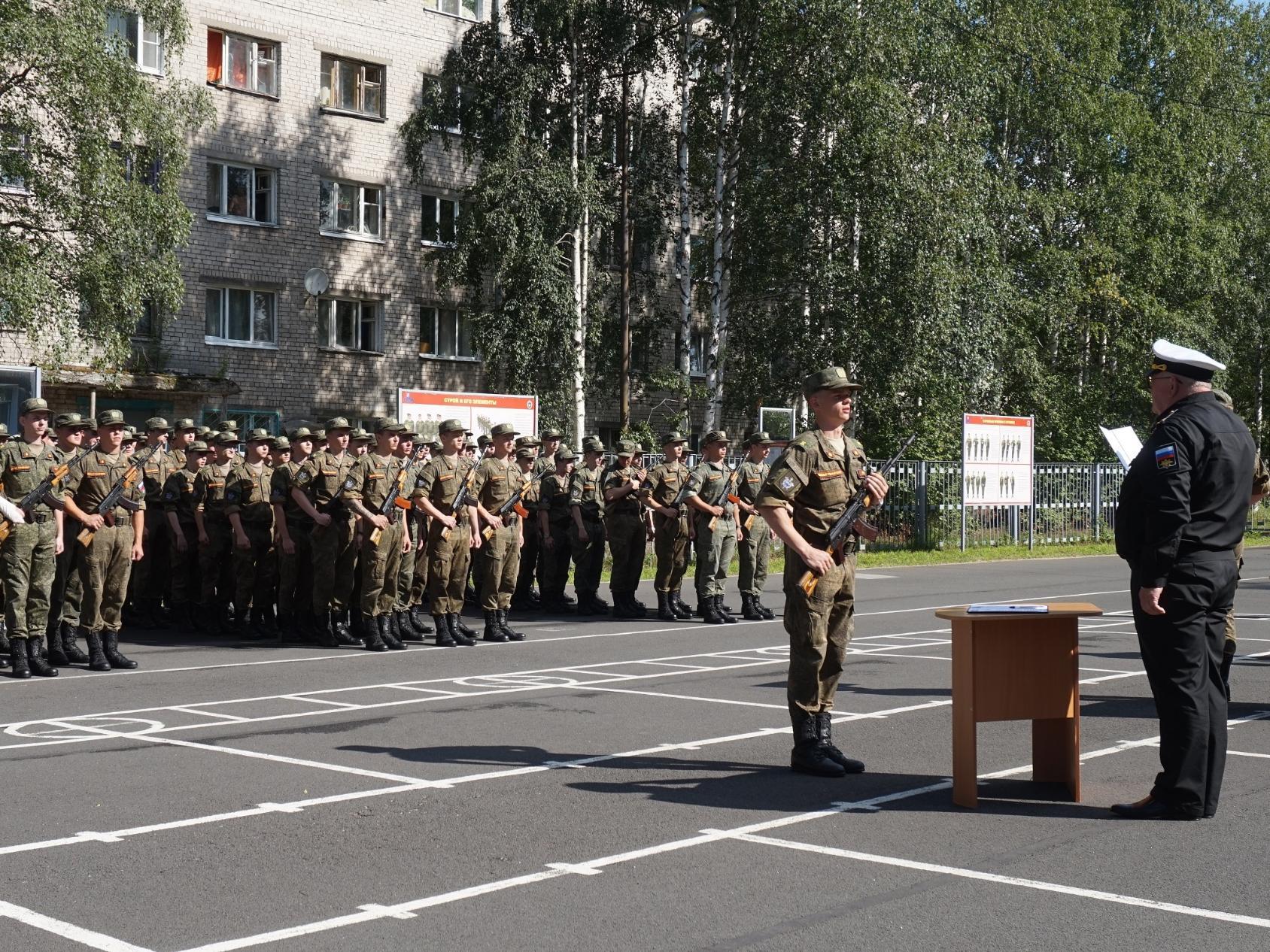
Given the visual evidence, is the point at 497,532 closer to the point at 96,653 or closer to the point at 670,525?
the point at 670,525

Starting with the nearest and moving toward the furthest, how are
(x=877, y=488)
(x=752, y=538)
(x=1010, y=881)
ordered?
(x=1010, y=881), (x=877, y=488), (x=752, y=538)

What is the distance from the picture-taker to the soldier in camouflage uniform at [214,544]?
54.1 feet

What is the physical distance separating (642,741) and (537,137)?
27.3m

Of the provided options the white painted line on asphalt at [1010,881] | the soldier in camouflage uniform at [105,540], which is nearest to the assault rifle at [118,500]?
the soldier in camouflage uniform at [105,540]

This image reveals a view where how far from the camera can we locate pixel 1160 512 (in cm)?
690


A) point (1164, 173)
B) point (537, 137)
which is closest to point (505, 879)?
point (537, 137)

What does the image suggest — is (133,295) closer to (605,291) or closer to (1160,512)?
(605,291)

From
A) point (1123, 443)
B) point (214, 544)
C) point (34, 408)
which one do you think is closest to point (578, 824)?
point (1123, 443)

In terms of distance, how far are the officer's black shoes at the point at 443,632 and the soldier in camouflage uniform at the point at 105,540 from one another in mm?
2957

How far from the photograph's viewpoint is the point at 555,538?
1891cm


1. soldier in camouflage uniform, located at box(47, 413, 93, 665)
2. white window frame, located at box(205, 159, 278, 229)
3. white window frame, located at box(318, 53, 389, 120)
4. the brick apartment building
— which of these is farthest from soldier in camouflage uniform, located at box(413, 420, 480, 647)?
white window frame, located at box(318, 53, 389, 120)

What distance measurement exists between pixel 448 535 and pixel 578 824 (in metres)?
8.30

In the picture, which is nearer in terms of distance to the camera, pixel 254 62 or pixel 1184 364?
pixel 1184 364

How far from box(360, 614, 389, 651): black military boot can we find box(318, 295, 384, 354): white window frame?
77.3 ft
